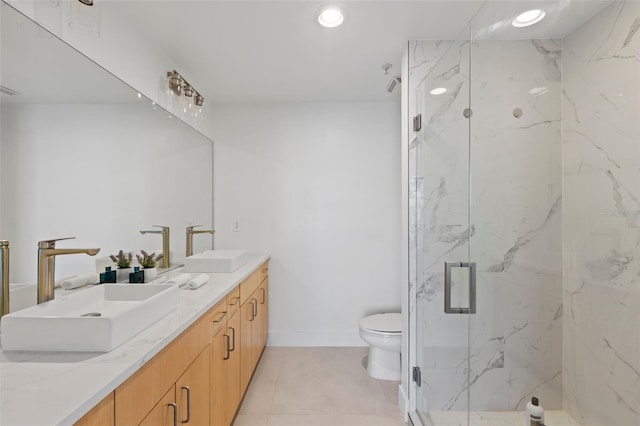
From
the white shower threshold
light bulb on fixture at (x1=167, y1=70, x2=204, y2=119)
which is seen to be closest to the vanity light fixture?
light bulb on fixture at (x1=167, y1=70, x2=204, y2=119)

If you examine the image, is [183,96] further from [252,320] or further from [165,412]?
[165,412]

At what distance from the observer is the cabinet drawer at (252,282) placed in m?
2.09

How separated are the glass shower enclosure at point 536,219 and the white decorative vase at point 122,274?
1683 millimetres

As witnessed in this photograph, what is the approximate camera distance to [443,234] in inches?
69.8

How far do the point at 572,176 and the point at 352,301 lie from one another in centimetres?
219

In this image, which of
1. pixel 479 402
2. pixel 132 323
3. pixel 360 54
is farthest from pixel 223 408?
pixel 360 54

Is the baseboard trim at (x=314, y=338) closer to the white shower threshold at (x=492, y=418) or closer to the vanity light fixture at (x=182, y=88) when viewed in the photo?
the white shower threshold at (x=492, y=418)

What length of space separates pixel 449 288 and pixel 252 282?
1.36 meters

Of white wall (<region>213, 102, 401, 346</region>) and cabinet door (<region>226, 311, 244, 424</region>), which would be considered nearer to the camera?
cabinet door (<region>226, 311, 244, 424</region>)

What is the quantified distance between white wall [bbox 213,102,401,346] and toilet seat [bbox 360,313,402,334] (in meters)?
0.42

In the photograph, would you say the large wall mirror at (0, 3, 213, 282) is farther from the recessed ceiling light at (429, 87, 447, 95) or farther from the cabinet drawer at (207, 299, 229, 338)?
the recessed ceiling light at (429, 87, 447, 95)

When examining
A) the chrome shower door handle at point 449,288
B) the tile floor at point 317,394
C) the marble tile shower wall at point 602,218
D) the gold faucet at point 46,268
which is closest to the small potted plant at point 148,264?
the gold faucet at point 46,268

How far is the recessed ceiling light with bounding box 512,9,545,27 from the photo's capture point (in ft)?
4.12

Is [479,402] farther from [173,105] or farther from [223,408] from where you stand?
[173,105]
